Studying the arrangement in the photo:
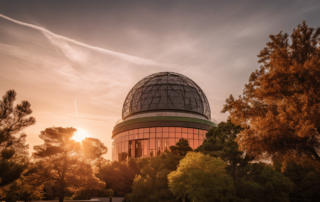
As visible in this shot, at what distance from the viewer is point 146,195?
110 feet

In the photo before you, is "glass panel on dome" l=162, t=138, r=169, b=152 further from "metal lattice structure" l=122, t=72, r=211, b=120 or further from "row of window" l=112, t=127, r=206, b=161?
"metal lattice structure" l=122, t=72, r=211, b=120

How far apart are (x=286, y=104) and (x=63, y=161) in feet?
83.8

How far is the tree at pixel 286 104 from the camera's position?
15797 mm

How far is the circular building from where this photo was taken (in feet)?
192

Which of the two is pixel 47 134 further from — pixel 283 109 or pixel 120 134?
pixel 120 134

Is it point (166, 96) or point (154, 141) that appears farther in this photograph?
point (166, 96)

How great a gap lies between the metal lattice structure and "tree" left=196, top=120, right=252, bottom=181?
27088 mm

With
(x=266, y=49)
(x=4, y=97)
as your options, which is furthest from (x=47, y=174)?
(x=266, y=49)

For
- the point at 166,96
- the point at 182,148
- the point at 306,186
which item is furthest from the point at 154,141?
the point at 306,186

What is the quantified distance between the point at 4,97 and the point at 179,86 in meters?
48.4

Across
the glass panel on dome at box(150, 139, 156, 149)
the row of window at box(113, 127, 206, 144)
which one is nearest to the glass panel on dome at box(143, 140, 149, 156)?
the glass panel on dome at box(150, 139, 156, 149)

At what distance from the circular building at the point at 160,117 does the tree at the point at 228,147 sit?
22.6 meters

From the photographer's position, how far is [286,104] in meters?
16.8

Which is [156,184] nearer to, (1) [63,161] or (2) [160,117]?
(1) [63,161]
